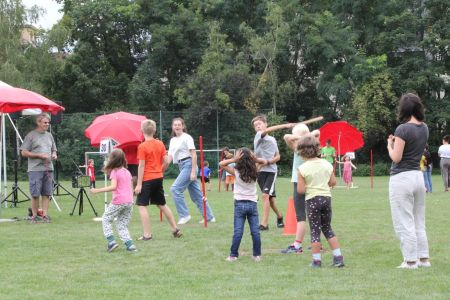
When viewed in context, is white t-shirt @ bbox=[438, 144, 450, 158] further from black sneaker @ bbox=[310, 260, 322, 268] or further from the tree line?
the tree line

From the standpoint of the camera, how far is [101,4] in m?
43.9

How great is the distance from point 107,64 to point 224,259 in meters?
39.8

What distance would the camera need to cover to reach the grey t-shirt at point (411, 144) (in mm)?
7184

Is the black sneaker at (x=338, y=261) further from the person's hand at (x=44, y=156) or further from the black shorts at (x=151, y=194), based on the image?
the person's hand at (x=44, y=156)

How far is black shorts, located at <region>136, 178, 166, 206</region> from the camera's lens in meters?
10.1

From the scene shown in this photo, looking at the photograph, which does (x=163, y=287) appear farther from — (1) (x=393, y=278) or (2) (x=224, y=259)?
(1) (x=393, y=278)

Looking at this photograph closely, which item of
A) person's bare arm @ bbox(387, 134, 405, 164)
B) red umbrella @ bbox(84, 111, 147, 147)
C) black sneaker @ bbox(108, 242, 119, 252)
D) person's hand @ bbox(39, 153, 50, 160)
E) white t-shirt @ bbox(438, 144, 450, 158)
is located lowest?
black sneaker @ bbox(108, 242, 119, 252)

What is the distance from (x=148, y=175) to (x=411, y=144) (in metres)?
4.25

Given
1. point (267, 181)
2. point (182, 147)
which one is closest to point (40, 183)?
point (182, 147)

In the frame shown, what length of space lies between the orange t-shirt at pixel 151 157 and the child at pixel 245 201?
2.21m

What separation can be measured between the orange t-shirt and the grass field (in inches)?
37.9

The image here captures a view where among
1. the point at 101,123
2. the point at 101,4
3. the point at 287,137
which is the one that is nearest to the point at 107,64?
the point at 101,4

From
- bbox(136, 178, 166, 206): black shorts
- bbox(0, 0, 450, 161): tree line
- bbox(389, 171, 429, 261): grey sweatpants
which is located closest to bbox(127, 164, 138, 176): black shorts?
bbox(136, 178, 166, 206): black shorts

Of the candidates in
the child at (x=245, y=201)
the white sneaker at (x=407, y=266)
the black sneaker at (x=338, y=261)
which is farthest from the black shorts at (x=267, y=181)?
the white sneaker at (x=407, y=266)
